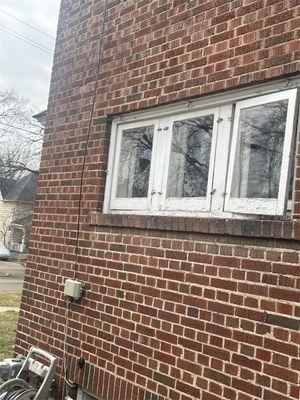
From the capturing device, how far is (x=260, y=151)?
3832mm

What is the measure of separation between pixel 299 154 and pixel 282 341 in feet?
3.82

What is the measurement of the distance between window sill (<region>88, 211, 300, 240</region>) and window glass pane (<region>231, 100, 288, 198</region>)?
25 centimetres

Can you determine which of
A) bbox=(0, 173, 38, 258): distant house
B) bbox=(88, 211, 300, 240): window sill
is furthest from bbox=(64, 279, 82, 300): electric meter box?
bbox=(0, 173, 38, 258): distant house

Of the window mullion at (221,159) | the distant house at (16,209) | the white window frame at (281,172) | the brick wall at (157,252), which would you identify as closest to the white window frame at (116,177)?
the brick wall at (157,252)

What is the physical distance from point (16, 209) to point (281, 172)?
135 ft

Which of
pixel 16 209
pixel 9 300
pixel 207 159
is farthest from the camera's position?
pixel 16 209

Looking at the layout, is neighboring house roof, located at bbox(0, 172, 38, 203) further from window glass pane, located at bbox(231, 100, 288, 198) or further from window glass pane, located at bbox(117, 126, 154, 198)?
window glass pane, located at bbox(231, 100, 288, 198)

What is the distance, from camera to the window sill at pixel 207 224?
3422mm

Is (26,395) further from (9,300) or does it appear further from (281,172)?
(9,300)

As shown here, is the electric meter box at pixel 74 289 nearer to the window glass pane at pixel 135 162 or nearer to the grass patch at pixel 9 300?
the window glass pane at pixel 135 162

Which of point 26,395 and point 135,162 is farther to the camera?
point 135,162

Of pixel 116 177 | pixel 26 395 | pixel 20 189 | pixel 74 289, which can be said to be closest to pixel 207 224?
pixel 116 177

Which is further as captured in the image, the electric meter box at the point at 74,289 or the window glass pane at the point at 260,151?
the electric meter box at the point at 74,289

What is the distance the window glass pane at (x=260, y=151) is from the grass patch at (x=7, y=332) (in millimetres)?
4895
